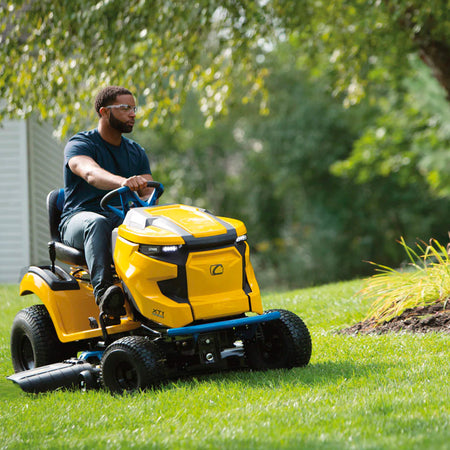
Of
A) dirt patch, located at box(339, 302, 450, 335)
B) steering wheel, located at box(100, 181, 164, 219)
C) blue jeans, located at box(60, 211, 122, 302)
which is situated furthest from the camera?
dirt patch, located at box(339, 302, 450, 335)

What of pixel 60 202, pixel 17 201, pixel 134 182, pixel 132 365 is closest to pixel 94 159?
pixel 60 202

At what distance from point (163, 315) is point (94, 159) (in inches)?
48.5

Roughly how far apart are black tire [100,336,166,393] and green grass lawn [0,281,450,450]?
7cm

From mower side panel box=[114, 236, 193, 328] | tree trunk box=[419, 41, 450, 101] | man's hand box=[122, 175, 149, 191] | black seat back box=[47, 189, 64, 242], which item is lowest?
mower side panel box=[114, 236, 193, 328]

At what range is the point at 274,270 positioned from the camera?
2991cm

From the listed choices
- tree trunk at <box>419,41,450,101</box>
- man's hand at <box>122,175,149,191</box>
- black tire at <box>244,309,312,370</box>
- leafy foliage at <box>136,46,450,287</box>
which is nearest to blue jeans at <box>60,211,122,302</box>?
man's hand at <box>122,175,149,191</box>

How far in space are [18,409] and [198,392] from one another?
940mm

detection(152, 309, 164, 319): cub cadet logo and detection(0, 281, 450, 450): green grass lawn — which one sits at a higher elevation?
detection(152, 309, 164, 319): cub cadet logo

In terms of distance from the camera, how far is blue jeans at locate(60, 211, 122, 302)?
4328mm

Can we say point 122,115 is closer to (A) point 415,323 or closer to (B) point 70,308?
(B) point 70,308

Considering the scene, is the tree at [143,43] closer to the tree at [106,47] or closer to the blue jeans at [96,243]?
the tree at [106,47]

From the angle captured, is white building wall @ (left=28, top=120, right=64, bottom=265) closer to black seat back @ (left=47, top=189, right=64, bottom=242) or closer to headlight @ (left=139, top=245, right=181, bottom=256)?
black seat back @ (left=47, top=189, right=64, bottom=242)

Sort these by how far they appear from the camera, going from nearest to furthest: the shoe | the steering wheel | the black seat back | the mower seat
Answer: the shoe < the steering wheel < the mower seat < the black seat back

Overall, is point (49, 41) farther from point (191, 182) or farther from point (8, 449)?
point (191, 182)
